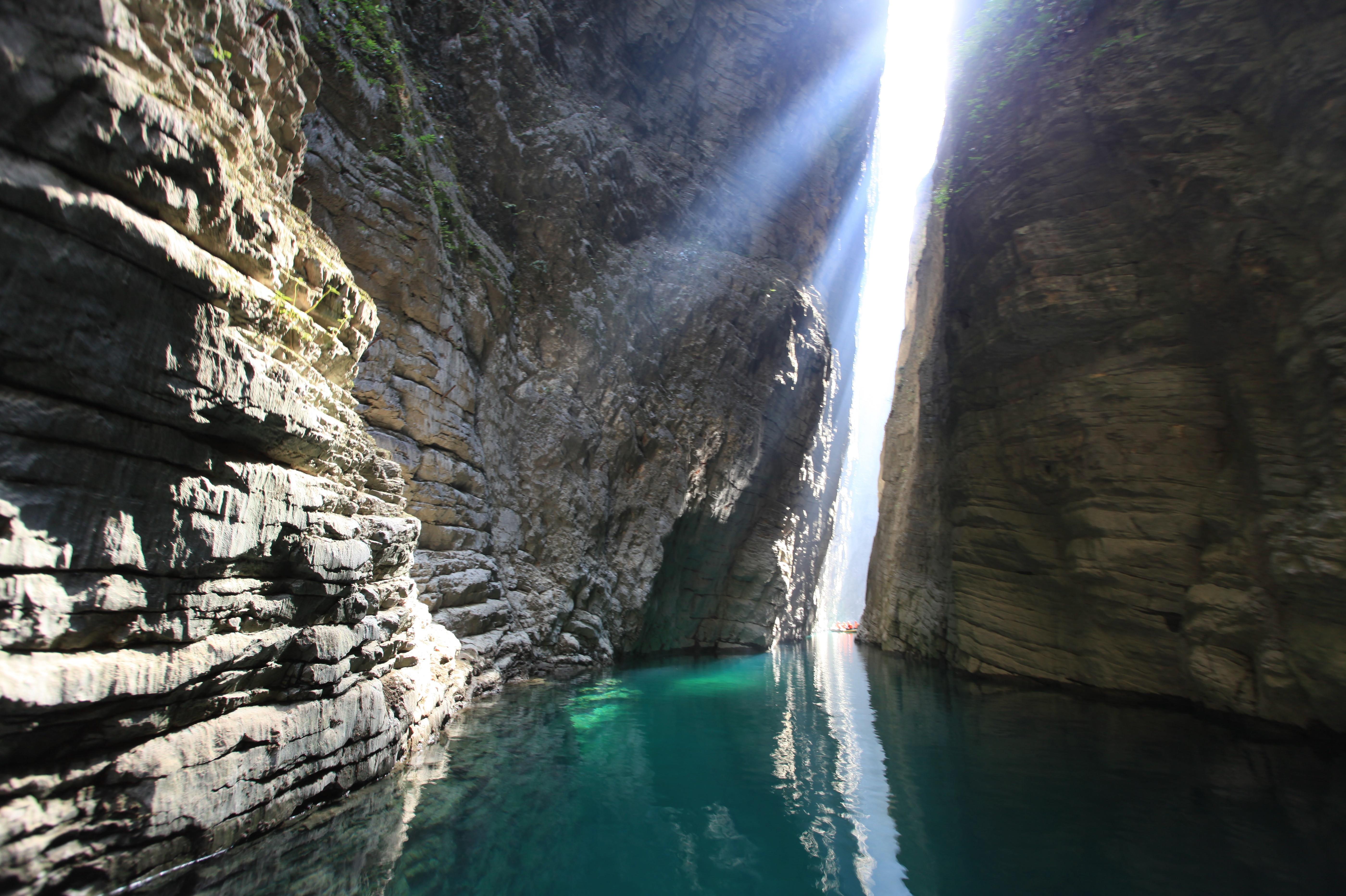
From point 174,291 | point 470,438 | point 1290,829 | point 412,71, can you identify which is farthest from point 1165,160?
point 412,71

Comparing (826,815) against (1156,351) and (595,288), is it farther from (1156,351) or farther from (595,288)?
(595,288)

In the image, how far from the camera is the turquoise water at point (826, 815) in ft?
14.1

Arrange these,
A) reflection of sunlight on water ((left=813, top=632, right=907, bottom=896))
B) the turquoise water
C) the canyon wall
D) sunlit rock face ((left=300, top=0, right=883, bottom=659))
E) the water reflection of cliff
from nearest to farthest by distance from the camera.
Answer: the canyon wall
the turquoise water
the water reflection of cliff
reflection of sunlight on water ((left=813, top=632, right=907, bottom=896))
sunlit rock face ((left=300, top=0, right=883, bottom=659))

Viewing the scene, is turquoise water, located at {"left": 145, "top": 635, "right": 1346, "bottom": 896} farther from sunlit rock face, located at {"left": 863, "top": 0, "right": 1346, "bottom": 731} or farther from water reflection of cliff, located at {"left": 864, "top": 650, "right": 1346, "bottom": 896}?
sunlit rock face, located at {"left": 863, "top": 0, "right": 1346, "bottom": 731}

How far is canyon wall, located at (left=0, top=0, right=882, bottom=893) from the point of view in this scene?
332 cm

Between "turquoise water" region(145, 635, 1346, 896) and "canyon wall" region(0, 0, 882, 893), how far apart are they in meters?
0.85

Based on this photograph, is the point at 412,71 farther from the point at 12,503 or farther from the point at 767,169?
the point at 12,503

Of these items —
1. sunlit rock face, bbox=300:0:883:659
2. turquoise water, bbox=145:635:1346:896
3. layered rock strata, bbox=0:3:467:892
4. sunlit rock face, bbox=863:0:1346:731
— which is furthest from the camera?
sunlit rock face, bbox=300:0:883:659

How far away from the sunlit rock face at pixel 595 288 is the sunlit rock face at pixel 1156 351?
9094 millimetres

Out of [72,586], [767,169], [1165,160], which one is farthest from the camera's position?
[767,169]

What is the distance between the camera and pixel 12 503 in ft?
10.1

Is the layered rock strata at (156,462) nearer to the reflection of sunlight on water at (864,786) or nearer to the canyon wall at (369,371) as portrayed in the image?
the canyon wall at (369,371)

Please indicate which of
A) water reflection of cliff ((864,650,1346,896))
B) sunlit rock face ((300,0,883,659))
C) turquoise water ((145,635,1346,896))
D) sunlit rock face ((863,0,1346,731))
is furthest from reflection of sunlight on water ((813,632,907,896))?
sunlit rock face ((300,0,883,659))

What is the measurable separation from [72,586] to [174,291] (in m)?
1.89
